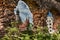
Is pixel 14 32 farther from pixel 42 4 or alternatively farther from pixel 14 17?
pixel 42 4

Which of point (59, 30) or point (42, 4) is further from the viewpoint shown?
point (42, 4)

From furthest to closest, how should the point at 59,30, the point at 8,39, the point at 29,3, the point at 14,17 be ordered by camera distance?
the point at 29,3 → the point at 14,17 → the point at 59,30 → the point at 8,39

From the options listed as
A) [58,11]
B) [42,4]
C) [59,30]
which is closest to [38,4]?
[42,4]

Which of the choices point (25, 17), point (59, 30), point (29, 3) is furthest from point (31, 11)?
point (59, 30)

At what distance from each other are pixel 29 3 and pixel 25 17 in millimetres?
475

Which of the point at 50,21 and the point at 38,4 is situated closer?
the point at 50,21

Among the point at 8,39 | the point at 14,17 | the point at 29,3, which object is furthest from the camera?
the point at 29,3

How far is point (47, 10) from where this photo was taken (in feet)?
13.0

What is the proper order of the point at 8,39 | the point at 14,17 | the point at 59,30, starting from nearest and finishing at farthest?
1. the point at 8,39
2. the point at 59,30
3. the point at 14,17

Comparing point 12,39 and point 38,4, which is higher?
point 38,4

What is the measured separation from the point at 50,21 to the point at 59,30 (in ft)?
1.05

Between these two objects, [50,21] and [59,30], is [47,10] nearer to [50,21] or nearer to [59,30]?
[50,21]

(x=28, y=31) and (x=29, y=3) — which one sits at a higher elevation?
(x=29, y=3)

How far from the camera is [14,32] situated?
10.6 ft
